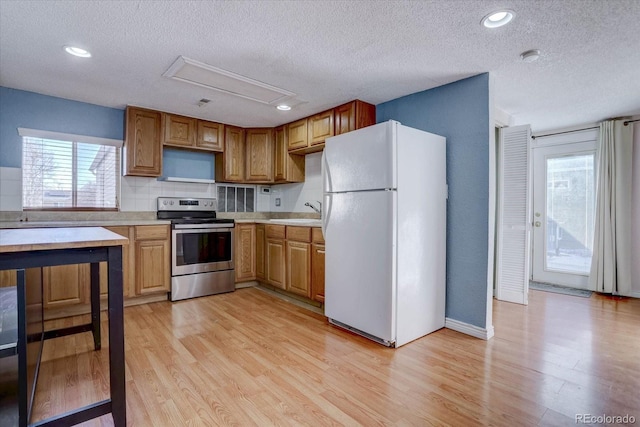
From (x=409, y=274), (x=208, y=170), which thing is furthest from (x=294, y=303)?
(x=208, y=170)

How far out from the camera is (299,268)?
3469 millimetres

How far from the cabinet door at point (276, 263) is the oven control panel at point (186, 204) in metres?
1.02

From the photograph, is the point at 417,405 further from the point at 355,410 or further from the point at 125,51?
the point at 125,51

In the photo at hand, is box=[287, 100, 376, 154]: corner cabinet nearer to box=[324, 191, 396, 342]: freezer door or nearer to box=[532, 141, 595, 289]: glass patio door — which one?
box=[324, 191, 396, 342]: freezer door

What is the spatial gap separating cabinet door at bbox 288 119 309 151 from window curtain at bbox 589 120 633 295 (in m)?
3.69

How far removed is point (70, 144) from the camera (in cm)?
346

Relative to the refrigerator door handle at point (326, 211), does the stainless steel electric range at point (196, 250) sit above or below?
below

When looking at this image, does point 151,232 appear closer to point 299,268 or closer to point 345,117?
point 299,268

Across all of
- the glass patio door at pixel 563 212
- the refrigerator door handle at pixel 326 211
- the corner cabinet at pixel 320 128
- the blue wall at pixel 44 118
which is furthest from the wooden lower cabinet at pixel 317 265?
the glass patio door at pixel 563 212

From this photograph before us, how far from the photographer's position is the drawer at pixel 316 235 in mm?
3198

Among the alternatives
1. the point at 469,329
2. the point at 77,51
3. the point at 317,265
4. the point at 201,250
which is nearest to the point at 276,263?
the point at 317,265

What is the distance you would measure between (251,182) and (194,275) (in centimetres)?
148

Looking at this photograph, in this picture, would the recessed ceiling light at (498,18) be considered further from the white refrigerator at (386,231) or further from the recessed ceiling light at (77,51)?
the recessed ceiling light at (77,51)

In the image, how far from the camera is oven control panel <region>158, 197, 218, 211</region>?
12.9 ft
